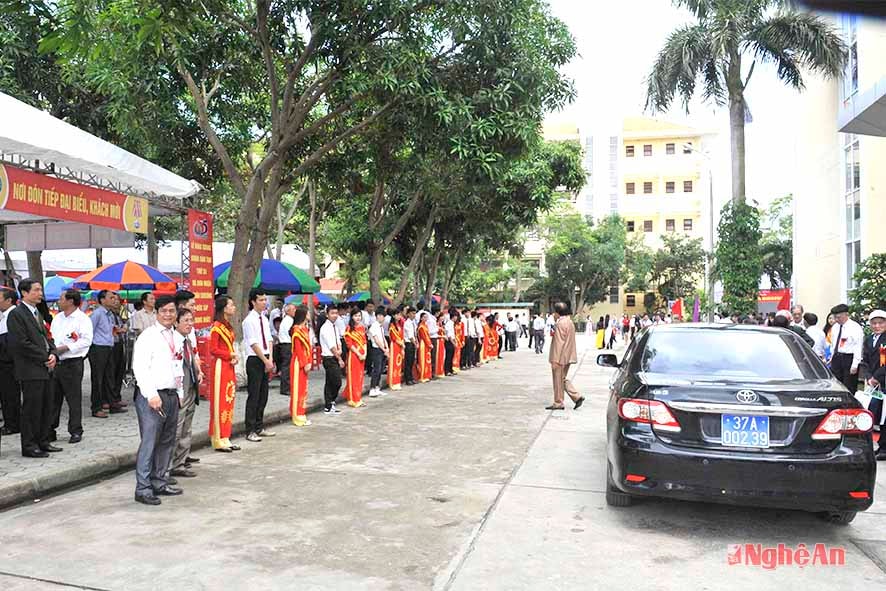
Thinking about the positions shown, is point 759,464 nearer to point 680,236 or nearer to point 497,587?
point 497,587

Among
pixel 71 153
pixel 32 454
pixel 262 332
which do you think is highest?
pixel 71 153

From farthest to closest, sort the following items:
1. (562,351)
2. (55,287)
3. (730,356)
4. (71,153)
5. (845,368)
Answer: (55,287)
(562,351)
(845,368)
(71,153)
(730,356)

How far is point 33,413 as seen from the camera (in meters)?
6.99

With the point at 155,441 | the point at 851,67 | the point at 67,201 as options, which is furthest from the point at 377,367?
the point at 851,67

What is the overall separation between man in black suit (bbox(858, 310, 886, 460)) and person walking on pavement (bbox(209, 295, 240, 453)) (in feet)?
22.0

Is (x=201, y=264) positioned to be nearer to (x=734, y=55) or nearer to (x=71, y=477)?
(x=71, y=477)

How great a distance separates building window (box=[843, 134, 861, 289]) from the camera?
19548 millimetres

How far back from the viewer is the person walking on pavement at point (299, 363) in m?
9.55

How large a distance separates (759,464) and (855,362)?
18.3 ft

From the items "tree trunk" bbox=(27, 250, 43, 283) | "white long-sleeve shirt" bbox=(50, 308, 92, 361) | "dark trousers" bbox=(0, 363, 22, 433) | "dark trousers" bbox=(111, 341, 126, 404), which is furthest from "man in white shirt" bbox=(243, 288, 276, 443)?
"tree trunk" bbox=(27, 250, 43, 283)

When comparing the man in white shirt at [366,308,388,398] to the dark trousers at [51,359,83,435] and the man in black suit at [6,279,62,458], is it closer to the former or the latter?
the dark trousers at [51,359,83,435]

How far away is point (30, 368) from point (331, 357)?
441 centimetres

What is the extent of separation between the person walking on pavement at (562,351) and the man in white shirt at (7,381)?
7074 millimetres

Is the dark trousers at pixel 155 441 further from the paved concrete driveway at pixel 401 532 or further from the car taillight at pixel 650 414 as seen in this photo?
the car taillight at pixel 650 414
